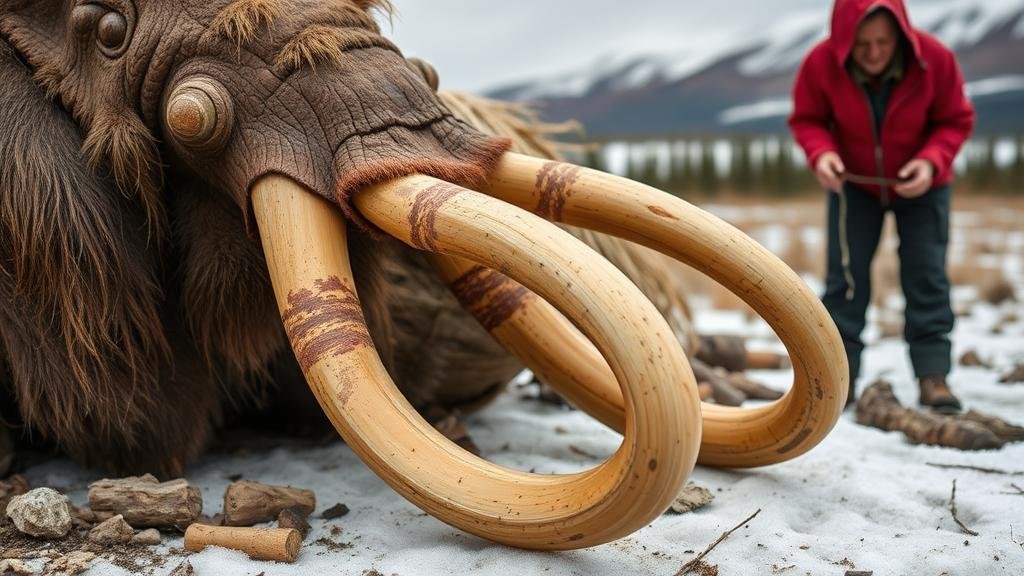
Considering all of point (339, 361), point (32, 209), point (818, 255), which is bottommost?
point (818, 255)

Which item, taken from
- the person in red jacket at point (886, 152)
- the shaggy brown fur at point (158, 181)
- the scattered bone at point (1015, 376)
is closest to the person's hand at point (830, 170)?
the person in red jacket at point (886, 152)

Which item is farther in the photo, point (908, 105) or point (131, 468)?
point (908, 105)

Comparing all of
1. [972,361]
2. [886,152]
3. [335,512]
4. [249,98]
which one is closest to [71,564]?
[335,512]

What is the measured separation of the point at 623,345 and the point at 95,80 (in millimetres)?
1314

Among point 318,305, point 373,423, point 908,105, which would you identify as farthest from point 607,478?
point 908,105

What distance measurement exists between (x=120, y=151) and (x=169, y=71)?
0.65ft

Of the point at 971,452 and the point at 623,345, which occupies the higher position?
the point at 623,345

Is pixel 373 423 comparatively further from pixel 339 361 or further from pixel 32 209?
pixel 32 209

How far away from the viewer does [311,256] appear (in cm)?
177

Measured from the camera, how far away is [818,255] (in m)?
8.23

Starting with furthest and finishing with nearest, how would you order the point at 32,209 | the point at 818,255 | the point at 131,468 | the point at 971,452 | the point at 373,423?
the point at 818,255
the point at 971,452
the point at 131,468
the point at 32,209
the point at 373,423

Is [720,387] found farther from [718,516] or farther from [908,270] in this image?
[718,516]

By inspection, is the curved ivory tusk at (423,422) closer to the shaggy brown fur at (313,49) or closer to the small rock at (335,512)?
the shaggy brown fur at (313,49)

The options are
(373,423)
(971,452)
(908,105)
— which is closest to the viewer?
(373,423)
